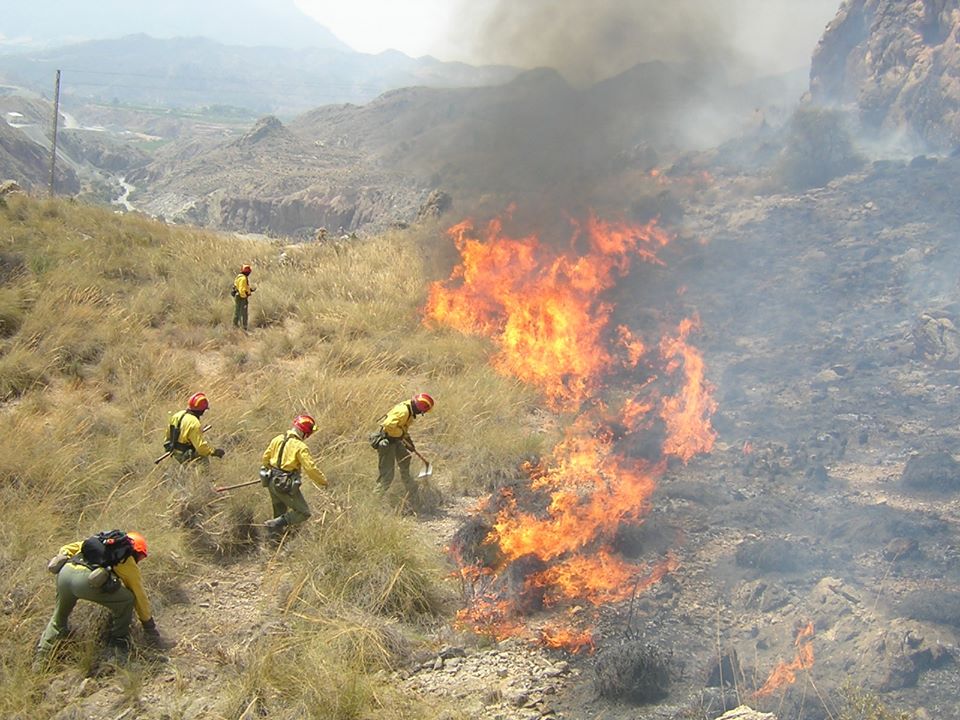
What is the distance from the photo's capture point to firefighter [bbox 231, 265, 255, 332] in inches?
450

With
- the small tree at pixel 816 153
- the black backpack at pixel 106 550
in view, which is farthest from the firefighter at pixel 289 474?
the small tree at pixel 816 153

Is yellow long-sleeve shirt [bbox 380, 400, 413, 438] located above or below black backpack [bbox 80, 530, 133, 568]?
above

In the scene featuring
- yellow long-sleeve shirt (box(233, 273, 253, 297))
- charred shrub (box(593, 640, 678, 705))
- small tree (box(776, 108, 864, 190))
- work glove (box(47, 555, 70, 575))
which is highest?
small tree (box(776, 108, 864, 190))

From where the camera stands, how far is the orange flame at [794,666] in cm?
487

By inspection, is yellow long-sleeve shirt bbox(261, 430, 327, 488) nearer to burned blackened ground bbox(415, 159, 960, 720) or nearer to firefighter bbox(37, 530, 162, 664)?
firefighter bbox(37, 530, 162, 664)

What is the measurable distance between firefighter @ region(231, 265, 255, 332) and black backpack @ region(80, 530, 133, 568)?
7288 millimetres


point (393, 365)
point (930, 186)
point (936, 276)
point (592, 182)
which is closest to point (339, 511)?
point (393, 365)

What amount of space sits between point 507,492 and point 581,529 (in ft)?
3.95

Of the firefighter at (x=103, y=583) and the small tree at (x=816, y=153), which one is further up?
the small tree at (x=816, y=153)

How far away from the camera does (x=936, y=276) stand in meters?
17.7

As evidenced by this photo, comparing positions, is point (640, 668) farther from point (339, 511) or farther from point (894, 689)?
point (339, 511)

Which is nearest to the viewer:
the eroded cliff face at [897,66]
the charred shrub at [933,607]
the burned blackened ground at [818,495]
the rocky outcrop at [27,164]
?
the burned blackened ground at [818,495]

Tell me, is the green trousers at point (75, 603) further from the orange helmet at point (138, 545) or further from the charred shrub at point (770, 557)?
the charred shrub at point (770, 557)

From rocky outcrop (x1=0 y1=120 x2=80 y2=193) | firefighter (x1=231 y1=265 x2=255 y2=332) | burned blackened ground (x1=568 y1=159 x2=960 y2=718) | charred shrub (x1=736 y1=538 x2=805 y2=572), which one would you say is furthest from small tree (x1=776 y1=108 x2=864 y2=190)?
rocky outcrop (x1=0 y1=120 x2=80 y2=193)
